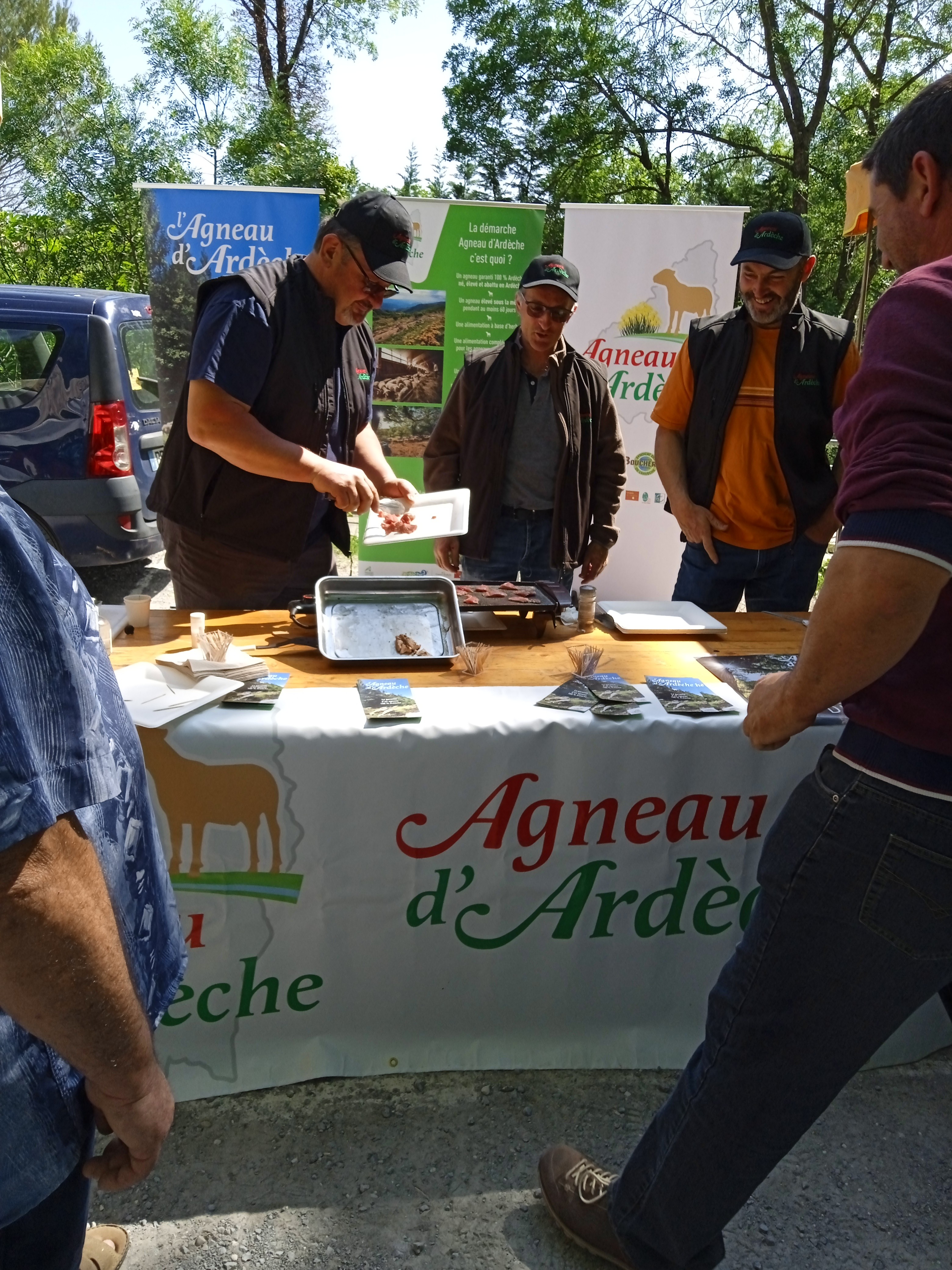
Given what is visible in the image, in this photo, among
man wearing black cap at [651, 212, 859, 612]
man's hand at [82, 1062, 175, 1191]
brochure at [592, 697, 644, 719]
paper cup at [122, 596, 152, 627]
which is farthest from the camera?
man wearing black cap at [651, 212, 859, 612]

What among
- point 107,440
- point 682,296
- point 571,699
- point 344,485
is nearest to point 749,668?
point 571,699

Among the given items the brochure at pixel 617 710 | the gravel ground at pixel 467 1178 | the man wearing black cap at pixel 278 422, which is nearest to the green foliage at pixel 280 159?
the man wearing black cap at pixel 278 422

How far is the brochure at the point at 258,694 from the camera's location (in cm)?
183

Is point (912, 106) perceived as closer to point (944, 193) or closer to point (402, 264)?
point (944, 193)

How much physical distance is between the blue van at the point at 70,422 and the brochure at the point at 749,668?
Answer: 375 cm

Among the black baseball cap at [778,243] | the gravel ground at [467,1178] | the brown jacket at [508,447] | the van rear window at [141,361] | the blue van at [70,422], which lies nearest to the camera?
the gravel ground at [467,1178]

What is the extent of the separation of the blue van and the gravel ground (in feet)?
12.5

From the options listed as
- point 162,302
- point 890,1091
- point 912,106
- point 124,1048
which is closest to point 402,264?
point 912,106

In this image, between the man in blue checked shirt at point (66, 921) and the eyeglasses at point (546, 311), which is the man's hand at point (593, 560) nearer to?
the eyeglasses at point (546, 311)

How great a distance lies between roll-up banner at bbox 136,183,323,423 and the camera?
17.6 feet

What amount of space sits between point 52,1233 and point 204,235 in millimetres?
5586

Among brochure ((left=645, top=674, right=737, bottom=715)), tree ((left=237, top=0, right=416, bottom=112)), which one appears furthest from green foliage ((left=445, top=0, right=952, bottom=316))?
brochure ((left=645, top=674, right=737, bottom=715))

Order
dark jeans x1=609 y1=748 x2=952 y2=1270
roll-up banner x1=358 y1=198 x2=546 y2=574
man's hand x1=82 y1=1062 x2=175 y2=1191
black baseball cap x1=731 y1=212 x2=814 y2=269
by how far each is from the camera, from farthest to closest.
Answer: roll-up banner x1=358 y1=198 x2=546 y2=574
black baseball cap x1=731 y1=212 x2=814 y2=269
dark jeans x1=609 y1=748 x2=952 y2=1270
man's hand x1=82 y1=1062 x2=175 y2=1191

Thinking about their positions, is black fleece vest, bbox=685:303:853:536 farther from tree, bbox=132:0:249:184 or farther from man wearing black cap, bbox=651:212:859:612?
tree, bbox=132:0:249:184
